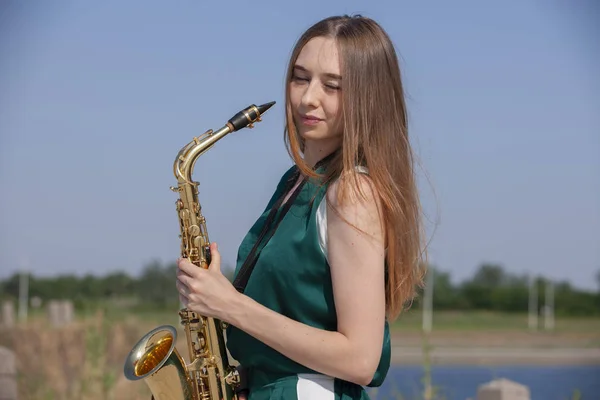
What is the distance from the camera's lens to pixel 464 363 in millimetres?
16438

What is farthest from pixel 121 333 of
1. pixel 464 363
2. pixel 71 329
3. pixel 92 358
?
pixel 464 363

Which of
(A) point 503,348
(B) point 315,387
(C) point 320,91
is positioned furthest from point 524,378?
(C) point 320,91

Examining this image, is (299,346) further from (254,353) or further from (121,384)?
(121,384)

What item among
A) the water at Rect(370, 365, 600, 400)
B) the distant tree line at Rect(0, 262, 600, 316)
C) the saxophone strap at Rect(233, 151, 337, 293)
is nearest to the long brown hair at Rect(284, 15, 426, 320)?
the saxophone strap at Rect(233, 151, 337, 293)

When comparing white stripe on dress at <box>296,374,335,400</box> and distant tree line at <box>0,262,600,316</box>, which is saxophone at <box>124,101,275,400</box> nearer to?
white stripe on dress at <box>296,374,335,400</box>

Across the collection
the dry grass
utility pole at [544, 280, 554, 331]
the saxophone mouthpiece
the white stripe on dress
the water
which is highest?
the saxophone mouthpiece

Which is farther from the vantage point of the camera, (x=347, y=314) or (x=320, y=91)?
(x=320, y=91)

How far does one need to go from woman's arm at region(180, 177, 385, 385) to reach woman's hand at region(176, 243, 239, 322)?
0.04 m

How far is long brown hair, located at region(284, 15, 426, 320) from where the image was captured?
244 cm

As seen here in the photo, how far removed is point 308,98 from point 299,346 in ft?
2.32

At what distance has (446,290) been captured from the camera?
3297cm

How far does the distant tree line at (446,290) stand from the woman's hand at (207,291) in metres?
21.1

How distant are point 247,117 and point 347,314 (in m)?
0.84

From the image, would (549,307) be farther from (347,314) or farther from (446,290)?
(347,314)
